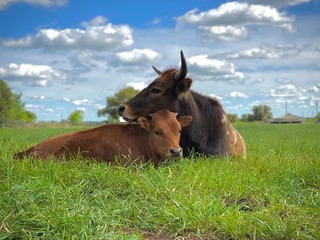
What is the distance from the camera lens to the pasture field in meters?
4.39

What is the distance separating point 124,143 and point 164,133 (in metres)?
0.83

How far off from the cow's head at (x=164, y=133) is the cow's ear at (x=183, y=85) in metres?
1.10

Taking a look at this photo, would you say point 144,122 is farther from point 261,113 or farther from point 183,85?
point 261,113

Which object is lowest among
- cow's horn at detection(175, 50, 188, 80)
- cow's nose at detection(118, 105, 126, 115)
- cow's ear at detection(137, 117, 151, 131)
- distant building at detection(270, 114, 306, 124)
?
distant building at detection(270, 114, 306, 124)

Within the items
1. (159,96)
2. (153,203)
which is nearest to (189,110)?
(159,96)

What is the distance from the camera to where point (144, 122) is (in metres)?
7.66

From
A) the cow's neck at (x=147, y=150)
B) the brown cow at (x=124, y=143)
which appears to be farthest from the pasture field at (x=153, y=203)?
the cow's neck at (x=147, y=150)

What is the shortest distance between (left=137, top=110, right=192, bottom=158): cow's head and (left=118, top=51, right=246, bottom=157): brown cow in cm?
83

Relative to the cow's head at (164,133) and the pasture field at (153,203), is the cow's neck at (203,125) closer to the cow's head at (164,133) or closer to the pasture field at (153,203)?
the cow's head at (164,133)

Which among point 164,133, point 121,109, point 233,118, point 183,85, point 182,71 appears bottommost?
point 233,118

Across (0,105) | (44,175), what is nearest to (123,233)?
(44,175)


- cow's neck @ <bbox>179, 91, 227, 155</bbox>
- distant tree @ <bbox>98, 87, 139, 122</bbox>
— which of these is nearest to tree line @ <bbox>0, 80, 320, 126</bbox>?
distant tree @ <bbox>98, 87, 139, 122</bbox>

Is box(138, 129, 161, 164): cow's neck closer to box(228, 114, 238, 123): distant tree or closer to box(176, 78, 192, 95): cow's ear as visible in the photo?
box(176, 78, 192, 95): cow's ear

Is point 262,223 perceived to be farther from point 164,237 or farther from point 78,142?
point 78,142
